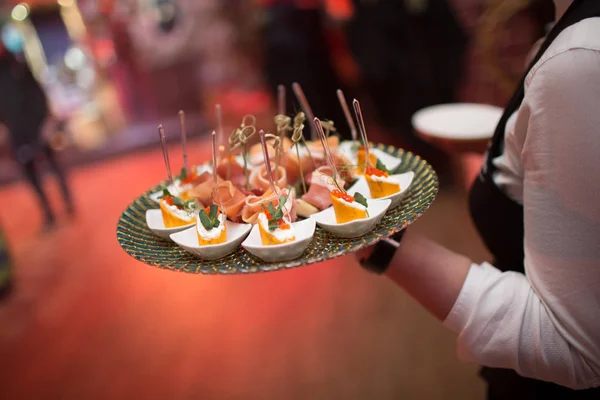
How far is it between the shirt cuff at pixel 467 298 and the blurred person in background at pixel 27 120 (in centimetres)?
294

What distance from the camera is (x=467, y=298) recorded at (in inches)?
33.7

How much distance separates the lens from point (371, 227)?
861 millimetres

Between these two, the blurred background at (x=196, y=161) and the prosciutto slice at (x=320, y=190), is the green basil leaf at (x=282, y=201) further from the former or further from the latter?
the blurred background at (x=196, y=161)

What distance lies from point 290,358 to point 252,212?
1376 mm

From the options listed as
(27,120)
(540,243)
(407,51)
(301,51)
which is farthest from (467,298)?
(27,120)

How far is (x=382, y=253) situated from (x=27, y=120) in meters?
2.88

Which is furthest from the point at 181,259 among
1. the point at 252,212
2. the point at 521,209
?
the point at 521,209

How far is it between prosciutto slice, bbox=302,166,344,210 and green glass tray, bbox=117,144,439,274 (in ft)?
0.24

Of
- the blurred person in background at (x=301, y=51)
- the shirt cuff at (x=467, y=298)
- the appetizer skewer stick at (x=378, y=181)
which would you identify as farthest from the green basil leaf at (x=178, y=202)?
the blurred person in background at (x=301, y=51)

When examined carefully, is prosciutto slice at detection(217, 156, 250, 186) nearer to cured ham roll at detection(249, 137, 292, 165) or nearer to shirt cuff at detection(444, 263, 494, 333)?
cured ham roll at detection(249, 137, 292, 165)

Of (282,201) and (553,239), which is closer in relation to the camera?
(553,239)

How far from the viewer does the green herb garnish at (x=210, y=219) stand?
0.88 m

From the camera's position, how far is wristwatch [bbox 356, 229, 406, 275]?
0.93m

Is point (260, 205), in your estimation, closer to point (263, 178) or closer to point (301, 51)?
point (263, 178)
